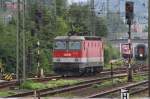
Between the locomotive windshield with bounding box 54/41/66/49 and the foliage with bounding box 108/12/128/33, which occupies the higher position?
the foliage with bounding box 108/12/128/33

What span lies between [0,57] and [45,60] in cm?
490

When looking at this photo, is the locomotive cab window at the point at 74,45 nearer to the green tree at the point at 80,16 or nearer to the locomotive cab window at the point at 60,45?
the locomotive cab window at the point at 60,45

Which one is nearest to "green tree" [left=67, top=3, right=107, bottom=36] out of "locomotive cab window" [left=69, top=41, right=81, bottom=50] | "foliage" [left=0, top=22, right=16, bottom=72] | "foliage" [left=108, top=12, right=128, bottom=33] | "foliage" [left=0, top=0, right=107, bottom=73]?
"foliage" [left=0, top=0, right=107, bottom=73]

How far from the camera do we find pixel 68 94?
25688mm

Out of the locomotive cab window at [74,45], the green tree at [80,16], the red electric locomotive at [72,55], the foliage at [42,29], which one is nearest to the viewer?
the red electric locomotive at [72,55]

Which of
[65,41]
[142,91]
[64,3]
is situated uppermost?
[64,3]

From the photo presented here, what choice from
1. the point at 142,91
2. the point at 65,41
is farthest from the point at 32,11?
the point at 142,91

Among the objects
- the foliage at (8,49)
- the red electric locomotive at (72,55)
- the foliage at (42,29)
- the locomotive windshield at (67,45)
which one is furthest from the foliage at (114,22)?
the locomotive windshield at (67,45)

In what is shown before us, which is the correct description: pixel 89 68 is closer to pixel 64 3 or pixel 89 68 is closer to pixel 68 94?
pixel 68 94

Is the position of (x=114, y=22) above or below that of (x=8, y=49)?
above

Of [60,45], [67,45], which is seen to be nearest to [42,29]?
[60,45]

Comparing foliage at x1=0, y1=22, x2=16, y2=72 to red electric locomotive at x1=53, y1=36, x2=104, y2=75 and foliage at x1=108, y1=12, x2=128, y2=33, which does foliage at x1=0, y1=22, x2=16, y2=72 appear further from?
foliage at x1=108, y1=12, x2=128, y2=33

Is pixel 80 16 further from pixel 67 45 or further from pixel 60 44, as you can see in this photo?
pixel 67 45

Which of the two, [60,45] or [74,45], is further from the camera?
[60,45]
